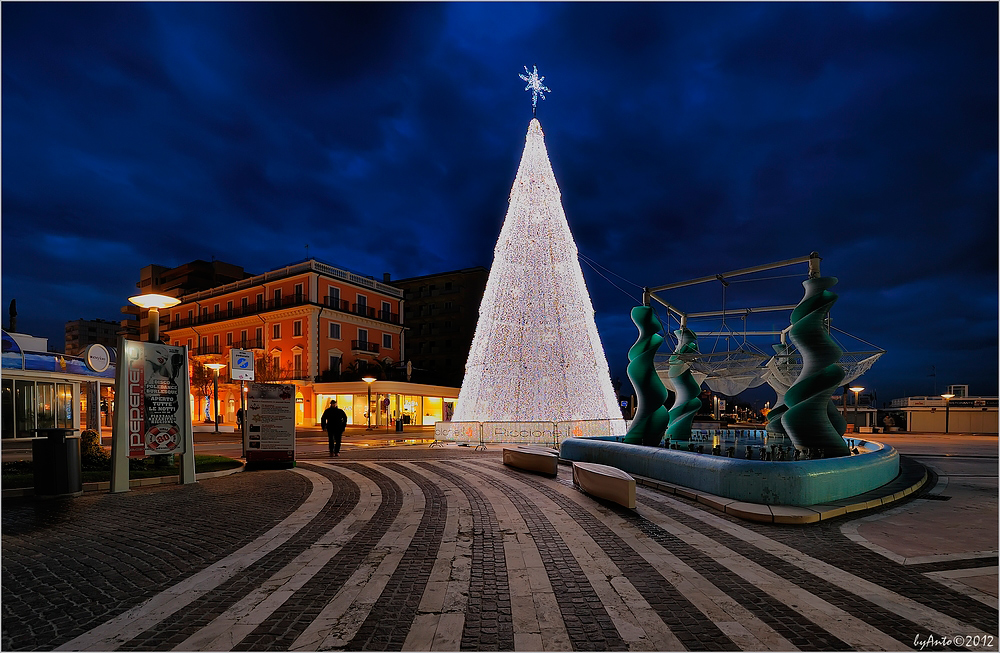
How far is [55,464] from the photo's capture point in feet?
32.4

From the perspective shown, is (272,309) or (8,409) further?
(272,309)

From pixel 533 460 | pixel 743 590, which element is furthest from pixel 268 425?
pixel 743 590

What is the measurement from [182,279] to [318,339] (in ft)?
101

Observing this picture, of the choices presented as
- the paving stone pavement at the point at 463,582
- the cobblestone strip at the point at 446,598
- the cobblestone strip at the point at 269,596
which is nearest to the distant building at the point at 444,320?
the paving stone pavement at the point at 463,582

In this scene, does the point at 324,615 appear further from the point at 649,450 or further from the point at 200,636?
the point at 649,450

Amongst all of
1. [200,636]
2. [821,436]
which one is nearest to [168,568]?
[200,636]

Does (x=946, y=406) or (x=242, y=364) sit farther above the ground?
(x=242, y=364)

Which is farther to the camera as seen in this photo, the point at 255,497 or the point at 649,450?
the point at 649,450

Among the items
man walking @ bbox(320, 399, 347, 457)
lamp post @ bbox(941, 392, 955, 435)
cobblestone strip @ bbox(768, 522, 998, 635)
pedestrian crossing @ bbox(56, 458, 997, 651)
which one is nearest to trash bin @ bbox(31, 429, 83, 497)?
pedestrian crossing @ bbox(56, 458, 997, 651)

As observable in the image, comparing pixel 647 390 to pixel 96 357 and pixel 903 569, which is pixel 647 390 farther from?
pixel 96 357

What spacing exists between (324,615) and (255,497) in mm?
6567

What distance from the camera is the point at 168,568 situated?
5.62 metres

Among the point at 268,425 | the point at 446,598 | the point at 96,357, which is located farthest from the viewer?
the point at 96,357

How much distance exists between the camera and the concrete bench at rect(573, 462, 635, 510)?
864 centimetres
